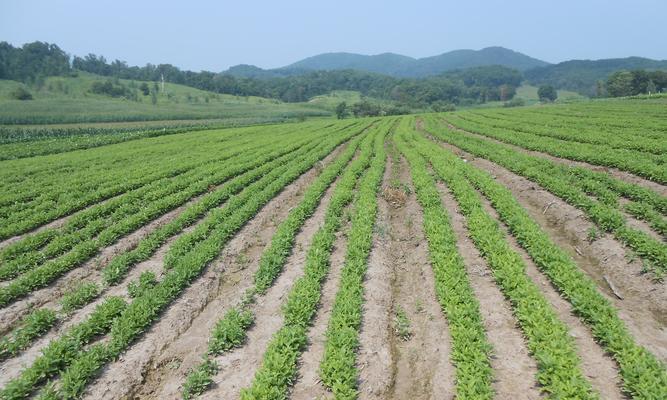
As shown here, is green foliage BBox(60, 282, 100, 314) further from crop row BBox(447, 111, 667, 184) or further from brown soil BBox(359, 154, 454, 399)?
crop row BBox(447, 111, 667, 184)

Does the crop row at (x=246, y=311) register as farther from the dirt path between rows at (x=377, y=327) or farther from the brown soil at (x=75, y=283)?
the brown soil at (x=75, y=283)

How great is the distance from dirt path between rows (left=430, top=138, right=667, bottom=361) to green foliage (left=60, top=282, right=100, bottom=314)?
11407 millimetres

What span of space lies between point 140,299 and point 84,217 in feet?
27.2

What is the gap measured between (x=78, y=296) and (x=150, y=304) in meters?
1.94

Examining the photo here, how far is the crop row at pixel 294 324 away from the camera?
256 inches

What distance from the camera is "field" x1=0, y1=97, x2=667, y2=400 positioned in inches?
269

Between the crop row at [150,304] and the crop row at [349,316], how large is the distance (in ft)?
12.5

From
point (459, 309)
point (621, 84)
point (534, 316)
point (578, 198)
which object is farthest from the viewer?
point (621, 84)

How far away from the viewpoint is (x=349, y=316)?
26.9 ft

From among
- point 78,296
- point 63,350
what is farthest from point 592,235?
point 78,296

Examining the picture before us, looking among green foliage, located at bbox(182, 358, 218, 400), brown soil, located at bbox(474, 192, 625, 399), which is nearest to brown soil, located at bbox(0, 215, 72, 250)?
green foliage, located at bbox(182, 358, 218, 400)

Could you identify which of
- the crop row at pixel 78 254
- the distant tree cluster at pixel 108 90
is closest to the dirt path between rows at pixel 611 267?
the crop row at pixel 78 254

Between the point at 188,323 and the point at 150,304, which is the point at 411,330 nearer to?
the point at 188,323

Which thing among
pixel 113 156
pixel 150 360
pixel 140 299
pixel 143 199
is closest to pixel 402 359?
pixel 150 360
